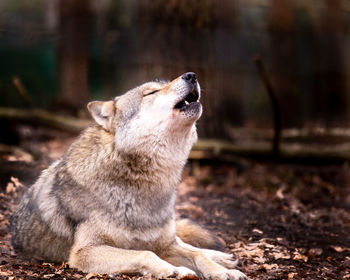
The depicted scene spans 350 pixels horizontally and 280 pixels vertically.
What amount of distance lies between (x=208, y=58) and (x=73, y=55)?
20.1 ft

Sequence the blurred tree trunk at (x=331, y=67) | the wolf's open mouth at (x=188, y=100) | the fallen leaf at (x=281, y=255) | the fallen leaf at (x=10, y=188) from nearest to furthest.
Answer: the wolf's open mouth at (x=188, y=100) → the fallen leaf at (x=281, y=255) → the fallen leaf at (x=10, y=188) → the blurred tree trunk at (x=331, y=67)

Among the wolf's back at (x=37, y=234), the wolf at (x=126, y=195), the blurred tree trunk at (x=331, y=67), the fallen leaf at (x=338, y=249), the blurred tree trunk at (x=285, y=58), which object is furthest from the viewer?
the blurred tree trunk at (x=331, y=67)

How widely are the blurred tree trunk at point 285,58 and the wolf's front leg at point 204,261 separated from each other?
434 inches

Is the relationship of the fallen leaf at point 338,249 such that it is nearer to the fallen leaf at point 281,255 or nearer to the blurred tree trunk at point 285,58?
the fallen leaf at point 281,255

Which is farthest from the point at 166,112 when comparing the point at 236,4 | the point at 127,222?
the point at 236,4

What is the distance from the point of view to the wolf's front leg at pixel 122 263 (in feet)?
11.4

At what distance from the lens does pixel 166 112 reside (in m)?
3.80

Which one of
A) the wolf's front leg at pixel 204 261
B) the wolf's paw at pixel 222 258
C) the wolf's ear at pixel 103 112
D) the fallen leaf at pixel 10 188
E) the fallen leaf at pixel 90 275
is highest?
the wolf's ear at pixel 103 112

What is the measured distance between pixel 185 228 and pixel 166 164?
3.68 feet

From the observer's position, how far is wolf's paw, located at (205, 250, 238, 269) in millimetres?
4066

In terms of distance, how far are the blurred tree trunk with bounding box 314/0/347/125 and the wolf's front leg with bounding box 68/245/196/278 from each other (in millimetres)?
12596

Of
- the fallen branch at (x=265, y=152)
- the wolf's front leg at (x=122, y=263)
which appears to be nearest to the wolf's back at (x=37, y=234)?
the wolf's front leg at (x=122, y=263)

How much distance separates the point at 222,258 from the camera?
162 inches

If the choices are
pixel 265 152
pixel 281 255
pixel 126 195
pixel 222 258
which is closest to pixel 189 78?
pixel 126 195
